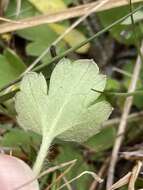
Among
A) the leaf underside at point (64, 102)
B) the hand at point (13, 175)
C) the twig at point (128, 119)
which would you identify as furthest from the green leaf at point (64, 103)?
the twig at point (128, 119)

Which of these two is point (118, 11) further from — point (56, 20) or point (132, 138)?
point (132, 138)

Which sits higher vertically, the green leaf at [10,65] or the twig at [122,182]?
the green leaf at [10,65]

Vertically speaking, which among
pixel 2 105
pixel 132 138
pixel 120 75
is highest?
pixel 2 105

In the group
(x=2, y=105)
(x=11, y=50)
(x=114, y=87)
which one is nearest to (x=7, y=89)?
(x=2, y=105)

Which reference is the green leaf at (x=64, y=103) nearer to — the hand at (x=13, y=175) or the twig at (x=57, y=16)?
the hand at (x=13, y=175)

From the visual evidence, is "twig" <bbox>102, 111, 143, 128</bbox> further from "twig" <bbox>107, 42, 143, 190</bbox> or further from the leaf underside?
the leaf underside

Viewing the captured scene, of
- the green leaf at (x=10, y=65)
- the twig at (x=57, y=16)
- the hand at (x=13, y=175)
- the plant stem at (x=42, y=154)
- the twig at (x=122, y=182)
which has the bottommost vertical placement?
the twig at (x=122, y=182)
